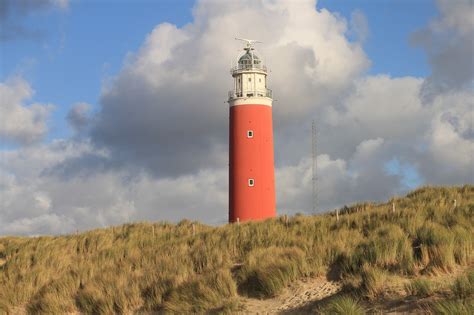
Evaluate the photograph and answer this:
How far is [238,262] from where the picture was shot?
699 inches

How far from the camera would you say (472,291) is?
447 inches

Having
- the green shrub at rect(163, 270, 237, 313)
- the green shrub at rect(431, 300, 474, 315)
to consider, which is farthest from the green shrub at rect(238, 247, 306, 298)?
the green shrub at rect(431, 300, 474, 315)

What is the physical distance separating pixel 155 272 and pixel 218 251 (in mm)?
1971

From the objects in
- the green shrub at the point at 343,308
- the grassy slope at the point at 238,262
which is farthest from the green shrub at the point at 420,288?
the green shrub at the point at 343,308

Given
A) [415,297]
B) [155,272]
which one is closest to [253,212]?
[155,272]

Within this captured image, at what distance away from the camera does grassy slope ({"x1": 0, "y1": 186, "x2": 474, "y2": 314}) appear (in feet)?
47.9

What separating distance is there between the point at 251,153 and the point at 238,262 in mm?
19990

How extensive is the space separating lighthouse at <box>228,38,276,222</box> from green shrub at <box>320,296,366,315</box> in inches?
959

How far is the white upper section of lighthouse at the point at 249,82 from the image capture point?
1521 inches

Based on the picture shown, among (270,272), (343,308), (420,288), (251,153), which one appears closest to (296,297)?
(270,272)

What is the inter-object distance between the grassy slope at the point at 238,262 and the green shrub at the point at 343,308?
99 centimetres

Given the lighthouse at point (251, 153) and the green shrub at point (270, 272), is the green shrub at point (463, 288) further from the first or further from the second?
the lighthouse at point (251, 153)

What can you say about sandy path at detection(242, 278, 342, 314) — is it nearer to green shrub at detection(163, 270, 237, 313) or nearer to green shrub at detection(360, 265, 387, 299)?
green shrub at detection(163, 270, 237, 313)

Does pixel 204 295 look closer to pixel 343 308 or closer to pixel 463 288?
pixel 343 308
